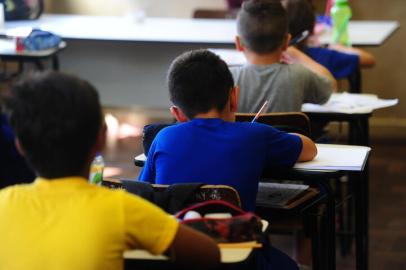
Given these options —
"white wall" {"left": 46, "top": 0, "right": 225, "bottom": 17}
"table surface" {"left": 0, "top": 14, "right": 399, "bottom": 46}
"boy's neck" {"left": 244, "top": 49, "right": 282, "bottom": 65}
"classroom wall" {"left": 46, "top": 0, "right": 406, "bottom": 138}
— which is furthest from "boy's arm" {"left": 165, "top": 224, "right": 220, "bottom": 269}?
"white wall" {"left": 46, "top": 0, "right": 225, "bottom": 17}

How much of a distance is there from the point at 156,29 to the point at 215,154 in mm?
3052

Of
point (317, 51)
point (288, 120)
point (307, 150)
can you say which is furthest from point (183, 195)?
point (317, 51)

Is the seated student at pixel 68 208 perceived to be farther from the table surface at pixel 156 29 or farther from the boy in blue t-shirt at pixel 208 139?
the table surface at pixel 156 29

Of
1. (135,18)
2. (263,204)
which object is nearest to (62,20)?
(135,18)

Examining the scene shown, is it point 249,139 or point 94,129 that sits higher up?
point 94,129

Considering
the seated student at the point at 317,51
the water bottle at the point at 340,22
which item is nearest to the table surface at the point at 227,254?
Answer: the seated student at the point at 317,51

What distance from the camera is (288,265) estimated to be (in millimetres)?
2361

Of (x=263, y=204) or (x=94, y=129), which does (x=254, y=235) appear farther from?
(x=263, y=204)

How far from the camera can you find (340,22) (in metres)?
4.58

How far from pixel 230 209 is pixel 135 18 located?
369 centimetres

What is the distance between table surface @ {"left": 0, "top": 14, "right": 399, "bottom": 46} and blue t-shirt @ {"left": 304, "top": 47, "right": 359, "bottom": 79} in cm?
56

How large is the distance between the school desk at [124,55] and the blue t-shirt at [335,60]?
1.14 meters

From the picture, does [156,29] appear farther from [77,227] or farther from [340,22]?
[77,227]

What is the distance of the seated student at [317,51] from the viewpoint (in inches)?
150
